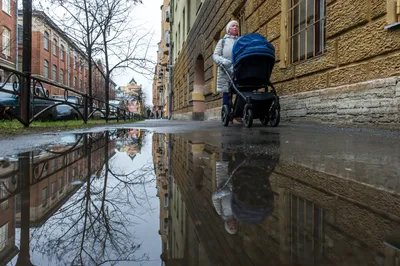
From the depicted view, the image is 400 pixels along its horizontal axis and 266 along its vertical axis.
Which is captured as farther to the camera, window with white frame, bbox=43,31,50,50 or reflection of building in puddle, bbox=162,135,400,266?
window with white frame, bbox=43,31,50,50

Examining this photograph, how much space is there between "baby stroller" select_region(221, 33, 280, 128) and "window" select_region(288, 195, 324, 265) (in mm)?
4239

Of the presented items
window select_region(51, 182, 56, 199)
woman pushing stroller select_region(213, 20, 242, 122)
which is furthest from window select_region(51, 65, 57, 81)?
window select_region(51, 182, 56, 199)

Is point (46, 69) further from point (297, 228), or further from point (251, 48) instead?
point (297, 228)

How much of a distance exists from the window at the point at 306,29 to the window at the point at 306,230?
522 cm

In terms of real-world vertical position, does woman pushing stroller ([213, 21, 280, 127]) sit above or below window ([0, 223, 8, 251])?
above

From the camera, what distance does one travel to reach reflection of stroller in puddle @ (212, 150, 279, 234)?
40.0 inches

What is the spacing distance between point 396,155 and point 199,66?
15.8 meters

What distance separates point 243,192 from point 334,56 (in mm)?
4652

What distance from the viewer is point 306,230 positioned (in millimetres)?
911

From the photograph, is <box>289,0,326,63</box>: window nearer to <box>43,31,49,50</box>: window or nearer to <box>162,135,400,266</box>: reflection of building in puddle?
<box>162,135,400,266</box>: reflection of building in puddle

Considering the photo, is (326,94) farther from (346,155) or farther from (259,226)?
(259,226)

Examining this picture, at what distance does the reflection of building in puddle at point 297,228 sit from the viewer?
0.77m

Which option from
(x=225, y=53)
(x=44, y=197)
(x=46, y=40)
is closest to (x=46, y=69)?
(x=46, y=40)

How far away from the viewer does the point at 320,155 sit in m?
2.26
